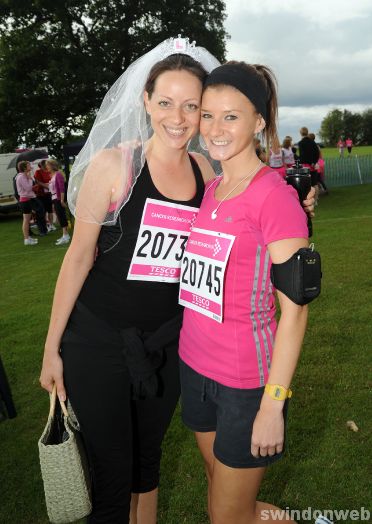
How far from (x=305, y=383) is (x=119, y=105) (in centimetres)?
281

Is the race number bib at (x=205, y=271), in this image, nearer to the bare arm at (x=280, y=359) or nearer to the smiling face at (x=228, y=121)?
→ the bare arm at (x=280, y=359)

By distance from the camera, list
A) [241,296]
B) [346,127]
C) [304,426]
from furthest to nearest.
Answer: [346,127]
[304,426]
[241,296]

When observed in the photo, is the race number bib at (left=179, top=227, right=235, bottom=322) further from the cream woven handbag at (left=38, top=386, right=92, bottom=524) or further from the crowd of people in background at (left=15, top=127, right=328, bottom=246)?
the crowd of people in background at (left=15, top=127, right=328, bottom=246)

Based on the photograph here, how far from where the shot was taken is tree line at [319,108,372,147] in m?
93.6

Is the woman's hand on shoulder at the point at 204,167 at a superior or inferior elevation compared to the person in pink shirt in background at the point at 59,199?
superior

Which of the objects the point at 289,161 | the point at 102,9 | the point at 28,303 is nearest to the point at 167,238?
the point at 28,303

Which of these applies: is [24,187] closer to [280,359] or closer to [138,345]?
[138,345]

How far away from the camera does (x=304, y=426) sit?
3.32 metres

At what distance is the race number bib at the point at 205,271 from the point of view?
1.74 metres

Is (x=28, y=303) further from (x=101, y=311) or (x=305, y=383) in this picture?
(x=101, y=311)

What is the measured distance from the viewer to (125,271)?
6.21 ft

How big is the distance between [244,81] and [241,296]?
0.82 m

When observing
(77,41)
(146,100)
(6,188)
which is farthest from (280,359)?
(77,41)

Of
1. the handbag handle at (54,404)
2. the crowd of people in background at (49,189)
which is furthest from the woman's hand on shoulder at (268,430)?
the crowd of people in background at (49,189)
